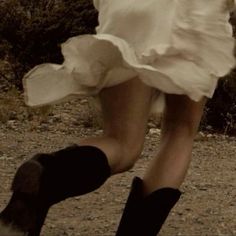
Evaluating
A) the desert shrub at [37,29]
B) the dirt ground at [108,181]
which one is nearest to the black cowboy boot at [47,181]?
the dirt ground at [108,181]

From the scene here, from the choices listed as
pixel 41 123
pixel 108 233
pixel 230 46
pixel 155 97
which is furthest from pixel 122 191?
pixel 41 123

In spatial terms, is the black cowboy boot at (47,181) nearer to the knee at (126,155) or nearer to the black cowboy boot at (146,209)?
the knee at (126,155)

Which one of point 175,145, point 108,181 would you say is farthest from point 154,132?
point 175,145

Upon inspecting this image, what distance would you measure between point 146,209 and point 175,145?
25cm

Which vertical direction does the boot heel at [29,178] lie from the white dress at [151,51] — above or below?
below

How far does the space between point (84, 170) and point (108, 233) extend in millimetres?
1408

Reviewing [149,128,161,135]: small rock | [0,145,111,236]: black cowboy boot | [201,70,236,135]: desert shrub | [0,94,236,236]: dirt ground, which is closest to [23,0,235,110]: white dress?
[0,145,111,236]: black cowboy boot

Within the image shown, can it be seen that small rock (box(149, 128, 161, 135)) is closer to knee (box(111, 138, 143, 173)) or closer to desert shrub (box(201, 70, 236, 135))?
desert shrub (box(201, 70, 236, 135))

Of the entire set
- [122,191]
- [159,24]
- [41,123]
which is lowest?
[41,123]

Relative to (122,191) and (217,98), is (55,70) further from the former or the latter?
(217,98)

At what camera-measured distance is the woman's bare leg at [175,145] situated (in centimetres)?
311

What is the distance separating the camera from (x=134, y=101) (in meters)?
3.00

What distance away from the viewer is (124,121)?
300cm

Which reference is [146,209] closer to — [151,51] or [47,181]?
[47,181]
